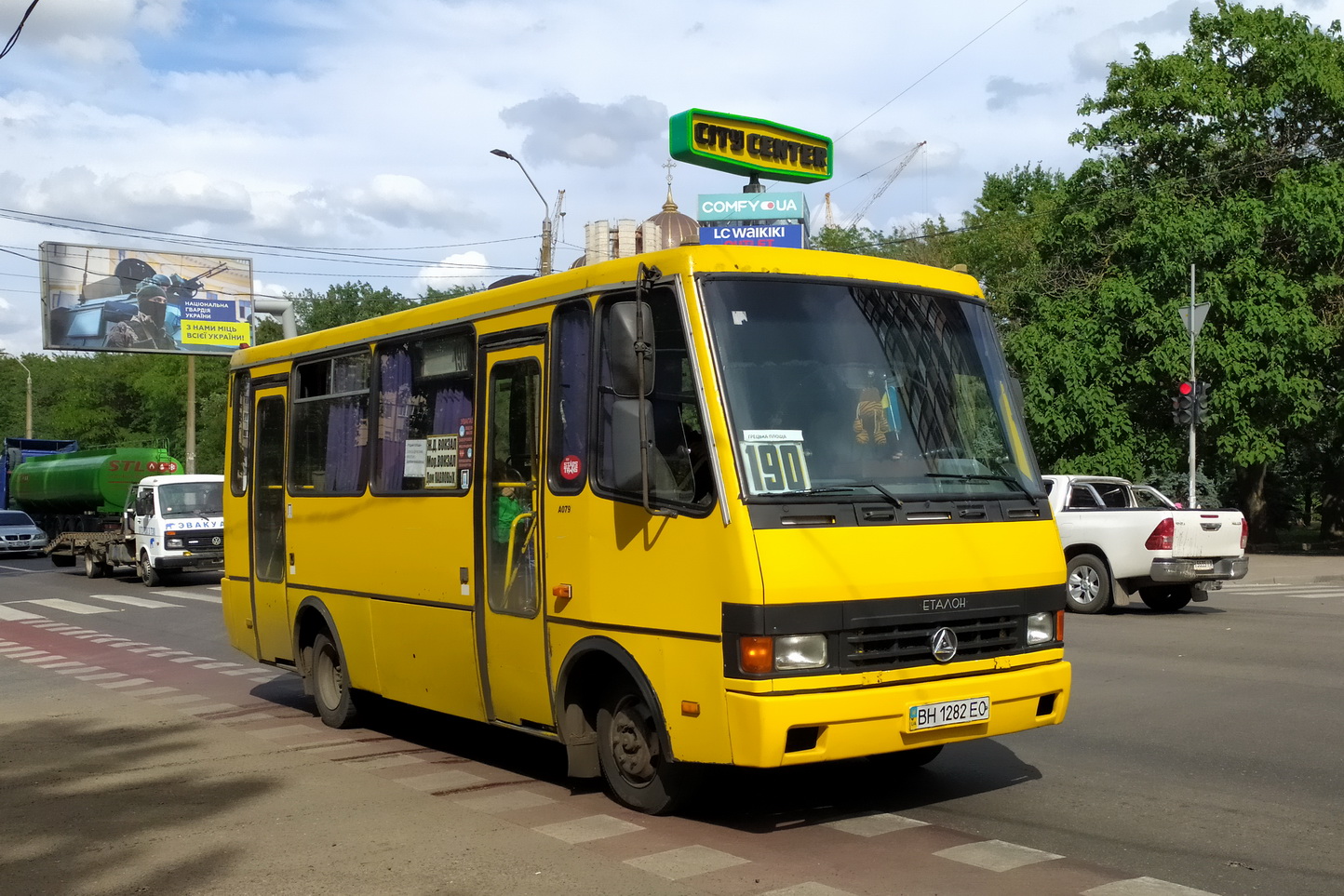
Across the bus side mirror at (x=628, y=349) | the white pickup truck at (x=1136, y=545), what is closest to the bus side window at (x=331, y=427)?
the bus side mirror at (x=628, y=349)

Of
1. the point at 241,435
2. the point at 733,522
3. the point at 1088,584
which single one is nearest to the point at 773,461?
the point at 733,522

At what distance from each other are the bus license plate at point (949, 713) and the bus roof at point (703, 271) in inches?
86.8

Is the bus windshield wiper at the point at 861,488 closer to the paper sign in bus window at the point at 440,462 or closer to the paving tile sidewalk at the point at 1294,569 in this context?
the paper sign in bus window at the point at 440,462

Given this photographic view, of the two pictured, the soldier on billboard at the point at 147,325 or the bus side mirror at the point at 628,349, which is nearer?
the bus side mirror at the point at 628,349

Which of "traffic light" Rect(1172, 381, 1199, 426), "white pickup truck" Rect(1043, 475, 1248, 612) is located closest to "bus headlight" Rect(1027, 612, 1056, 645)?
"white pickup truck" Rect(1043, 475, 1248, 612)

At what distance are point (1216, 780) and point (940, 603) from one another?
7.79 feet

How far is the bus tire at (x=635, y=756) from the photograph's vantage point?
271 inches

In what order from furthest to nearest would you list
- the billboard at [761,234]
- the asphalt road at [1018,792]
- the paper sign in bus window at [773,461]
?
the billboard at [761,234] < the paper sign in bus window at [773,461] < the asphalt road at [1018,792]

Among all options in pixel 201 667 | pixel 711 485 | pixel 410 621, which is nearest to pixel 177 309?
pixel 201 667

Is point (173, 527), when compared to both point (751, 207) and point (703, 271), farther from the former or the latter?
point (703, 271)

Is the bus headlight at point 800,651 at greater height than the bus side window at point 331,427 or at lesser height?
lesser

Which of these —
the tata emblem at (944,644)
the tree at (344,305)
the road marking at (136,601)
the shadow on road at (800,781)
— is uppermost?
the tree at (344,305)

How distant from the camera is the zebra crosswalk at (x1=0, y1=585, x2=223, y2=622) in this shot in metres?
22.6

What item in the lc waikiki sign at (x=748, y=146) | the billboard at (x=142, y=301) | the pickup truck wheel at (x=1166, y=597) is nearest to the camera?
the pickup truck wheel at (x=1166, y=597)
